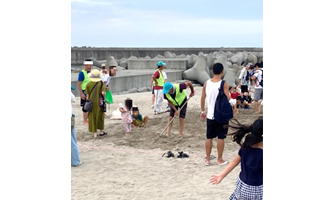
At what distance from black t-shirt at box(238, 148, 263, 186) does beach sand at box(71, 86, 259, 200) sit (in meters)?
1.79

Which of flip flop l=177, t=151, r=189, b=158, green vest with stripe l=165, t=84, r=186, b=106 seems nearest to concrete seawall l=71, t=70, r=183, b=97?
green vest with stripe l=165, t=84, r=186, b=106

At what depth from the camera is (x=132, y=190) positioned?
6.01 m

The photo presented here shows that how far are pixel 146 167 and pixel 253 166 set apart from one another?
3.49 metres

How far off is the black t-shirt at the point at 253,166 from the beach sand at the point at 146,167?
1792 millimetres

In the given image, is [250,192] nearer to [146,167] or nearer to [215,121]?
[215,121]

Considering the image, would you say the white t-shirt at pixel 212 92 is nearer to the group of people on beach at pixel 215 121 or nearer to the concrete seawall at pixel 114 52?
the group of people on beach at pixel 215 121

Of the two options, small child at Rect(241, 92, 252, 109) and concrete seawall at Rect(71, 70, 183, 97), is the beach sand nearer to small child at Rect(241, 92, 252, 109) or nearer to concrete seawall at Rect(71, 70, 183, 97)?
small child at Rect(241, 92, 252, 109)

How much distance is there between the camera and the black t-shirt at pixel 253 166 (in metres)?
3.83

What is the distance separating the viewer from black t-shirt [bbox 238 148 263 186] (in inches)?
151

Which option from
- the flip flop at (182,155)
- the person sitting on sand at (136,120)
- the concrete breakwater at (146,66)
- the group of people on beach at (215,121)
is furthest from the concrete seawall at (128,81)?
the flip flop at (182,155)
